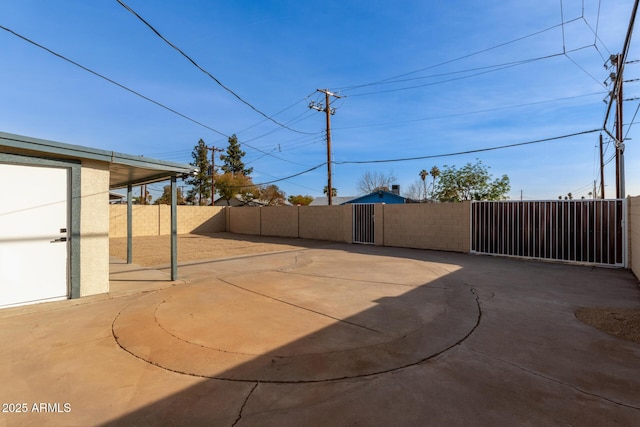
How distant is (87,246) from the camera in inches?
215

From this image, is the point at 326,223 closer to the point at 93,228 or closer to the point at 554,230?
the point at 554,230

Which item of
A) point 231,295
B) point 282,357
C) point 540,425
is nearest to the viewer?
point 540,425

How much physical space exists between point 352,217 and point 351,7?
8.56 m

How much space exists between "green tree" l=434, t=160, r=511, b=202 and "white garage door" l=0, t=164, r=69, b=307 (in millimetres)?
20087

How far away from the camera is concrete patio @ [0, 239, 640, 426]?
236 cm

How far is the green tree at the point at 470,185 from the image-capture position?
19.1 meters

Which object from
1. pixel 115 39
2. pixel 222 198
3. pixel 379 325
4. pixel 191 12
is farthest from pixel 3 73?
pixel 222 198

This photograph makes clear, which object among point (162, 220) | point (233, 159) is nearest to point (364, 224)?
point (162, 220)

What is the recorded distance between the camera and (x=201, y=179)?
1603 inches

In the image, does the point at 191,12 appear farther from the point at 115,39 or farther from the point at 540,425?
the point at 540,425

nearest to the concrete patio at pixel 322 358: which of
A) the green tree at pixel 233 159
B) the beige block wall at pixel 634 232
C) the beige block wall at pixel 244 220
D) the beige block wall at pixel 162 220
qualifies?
the beige block wall at pixel 634 232

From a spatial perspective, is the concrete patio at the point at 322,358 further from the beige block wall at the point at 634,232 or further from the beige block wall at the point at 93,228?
the beige block wall at the point at 634,232

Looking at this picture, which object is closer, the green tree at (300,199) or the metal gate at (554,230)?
the metal gate at (554,230)

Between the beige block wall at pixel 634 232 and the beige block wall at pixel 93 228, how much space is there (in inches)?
425
